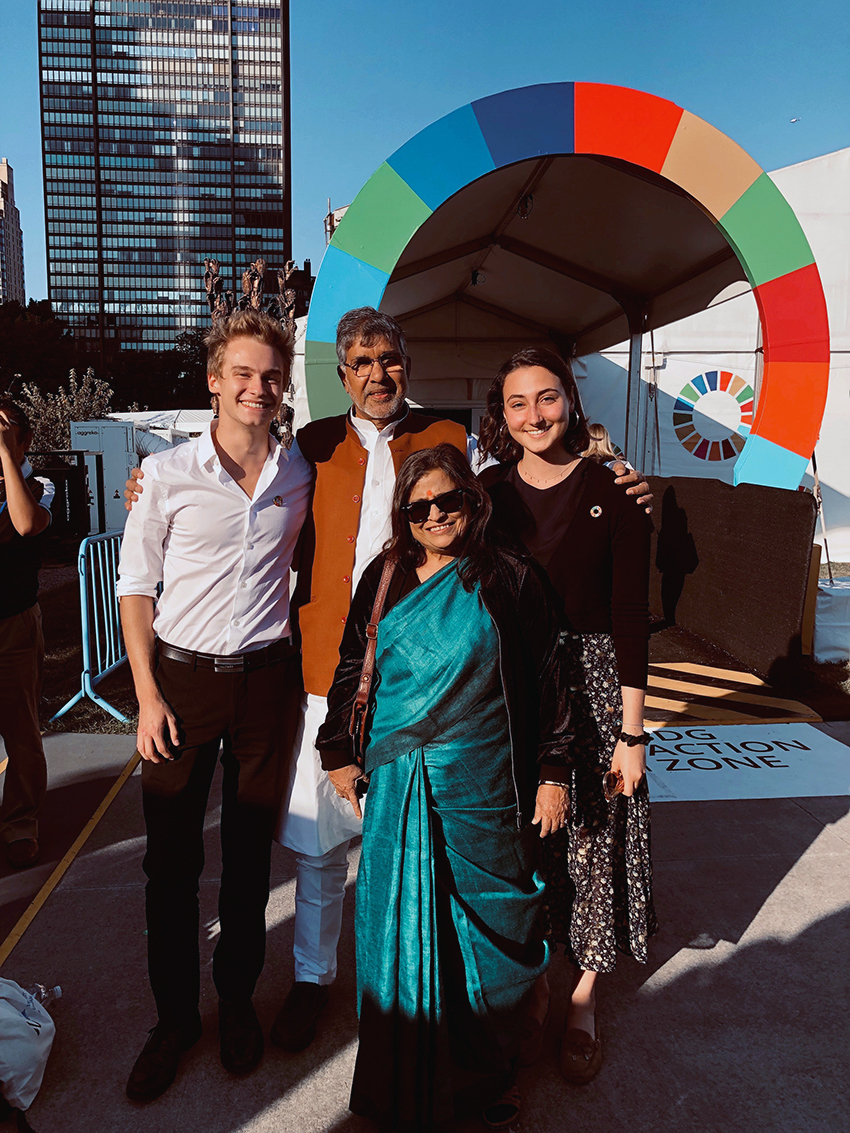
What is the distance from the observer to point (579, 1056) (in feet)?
6.30

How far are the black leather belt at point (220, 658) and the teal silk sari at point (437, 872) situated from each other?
42 centimetres

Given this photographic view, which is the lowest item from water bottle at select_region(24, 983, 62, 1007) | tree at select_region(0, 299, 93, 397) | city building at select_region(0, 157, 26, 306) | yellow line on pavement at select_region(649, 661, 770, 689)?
water bottle at select_region(24, 983, 62, 1007)

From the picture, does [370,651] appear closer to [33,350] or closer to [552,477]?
[552,477]

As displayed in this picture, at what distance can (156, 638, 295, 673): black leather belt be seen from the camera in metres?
1.91

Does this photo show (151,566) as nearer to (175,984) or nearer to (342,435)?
(342,435)

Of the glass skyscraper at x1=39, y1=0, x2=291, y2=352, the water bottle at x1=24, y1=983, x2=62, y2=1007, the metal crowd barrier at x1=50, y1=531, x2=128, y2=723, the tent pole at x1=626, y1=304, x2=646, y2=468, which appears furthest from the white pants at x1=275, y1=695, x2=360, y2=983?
the glass skyscraper at x1=39, y1=0, x2=291, y2=352

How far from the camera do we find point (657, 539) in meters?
7.26

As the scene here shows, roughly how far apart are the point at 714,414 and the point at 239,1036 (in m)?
9.94

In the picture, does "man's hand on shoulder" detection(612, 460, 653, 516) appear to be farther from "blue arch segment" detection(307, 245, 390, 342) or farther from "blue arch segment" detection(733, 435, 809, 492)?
"blue arch segment" detection(733, 435, 809, 492)

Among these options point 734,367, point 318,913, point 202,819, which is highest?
point 734,367

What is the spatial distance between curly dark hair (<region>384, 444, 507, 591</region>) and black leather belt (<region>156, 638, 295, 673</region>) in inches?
20.4

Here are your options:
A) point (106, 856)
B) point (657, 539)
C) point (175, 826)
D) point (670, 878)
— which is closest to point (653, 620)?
→ point (657, 539)

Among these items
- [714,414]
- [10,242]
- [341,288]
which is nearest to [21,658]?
[341,288]

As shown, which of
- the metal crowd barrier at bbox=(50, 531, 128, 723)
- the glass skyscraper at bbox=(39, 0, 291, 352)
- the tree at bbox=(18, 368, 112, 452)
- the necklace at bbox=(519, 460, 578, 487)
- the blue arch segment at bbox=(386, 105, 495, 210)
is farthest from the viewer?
the glass skyscraper at bbox=(39, 0, 291, 352)
